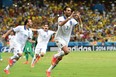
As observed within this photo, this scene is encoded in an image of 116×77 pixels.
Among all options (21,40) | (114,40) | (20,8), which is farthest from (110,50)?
(21,40)

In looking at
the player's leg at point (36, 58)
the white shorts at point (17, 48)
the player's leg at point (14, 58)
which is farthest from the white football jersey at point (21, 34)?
the player's leg at point (36, 58)

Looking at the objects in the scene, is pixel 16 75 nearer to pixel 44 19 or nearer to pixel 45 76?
pixel 45 76

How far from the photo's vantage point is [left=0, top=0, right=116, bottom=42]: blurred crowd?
43.5m

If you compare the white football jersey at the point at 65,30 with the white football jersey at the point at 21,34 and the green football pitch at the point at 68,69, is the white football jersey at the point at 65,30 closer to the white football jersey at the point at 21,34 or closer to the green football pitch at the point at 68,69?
the green football pitch at the point at 68,69

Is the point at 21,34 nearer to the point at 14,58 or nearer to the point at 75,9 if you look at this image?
the point at 14,58

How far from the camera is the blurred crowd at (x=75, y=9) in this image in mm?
43500

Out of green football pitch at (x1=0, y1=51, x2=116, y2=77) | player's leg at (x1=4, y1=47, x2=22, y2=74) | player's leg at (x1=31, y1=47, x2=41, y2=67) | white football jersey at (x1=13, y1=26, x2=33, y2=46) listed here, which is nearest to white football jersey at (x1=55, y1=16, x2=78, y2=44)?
green football pitch at (x1=0, y1=51, x2=116, y2=77)

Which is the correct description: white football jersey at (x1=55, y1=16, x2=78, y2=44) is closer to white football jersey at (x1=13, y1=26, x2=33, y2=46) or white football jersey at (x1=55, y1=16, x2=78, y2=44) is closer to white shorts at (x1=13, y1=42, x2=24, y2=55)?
white shorts at (x1=13, y1=42, x2=24, y2=55)

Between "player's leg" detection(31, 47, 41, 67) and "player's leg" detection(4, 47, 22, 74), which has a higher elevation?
"player's leg" detection(4, 47, 22, 74)

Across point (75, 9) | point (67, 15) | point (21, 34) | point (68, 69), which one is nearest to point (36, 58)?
point (68, 69)

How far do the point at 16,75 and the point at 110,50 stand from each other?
2688 centimetres

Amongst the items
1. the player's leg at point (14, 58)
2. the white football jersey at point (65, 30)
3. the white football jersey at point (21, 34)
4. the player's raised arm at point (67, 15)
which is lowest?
the player's leg at point (14, 58)

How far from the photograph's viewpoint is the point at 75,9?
156 ft

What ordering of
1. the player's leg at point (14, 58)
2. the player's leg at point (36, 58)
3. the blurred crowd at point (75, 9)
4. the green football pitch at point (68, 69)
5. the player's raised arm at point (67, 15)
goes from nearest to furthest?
the player's raised arm at point (67, 15), the green football pitch at point (68, 69), the player's leg at point (14, 58), the player's leg at point (36, 58), the blurred crowd at point (75, 9)
